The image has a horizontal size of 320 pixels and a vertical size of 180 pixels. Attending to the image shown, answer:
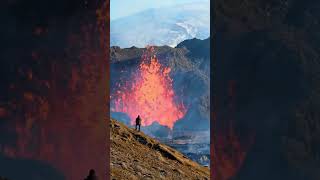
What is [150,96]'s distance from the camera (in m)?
102

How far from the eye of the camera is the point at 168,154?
18422 mm

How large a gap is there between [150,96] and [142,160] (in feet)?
279

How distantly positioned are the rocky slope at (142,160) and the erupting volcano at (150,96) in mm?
72853

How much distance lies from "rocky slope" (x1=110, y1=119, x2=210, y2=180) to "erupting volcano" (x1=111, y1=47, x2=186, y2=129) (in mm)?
72853

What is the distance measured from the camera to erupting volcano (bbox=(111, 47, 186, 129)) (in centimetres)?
9450
